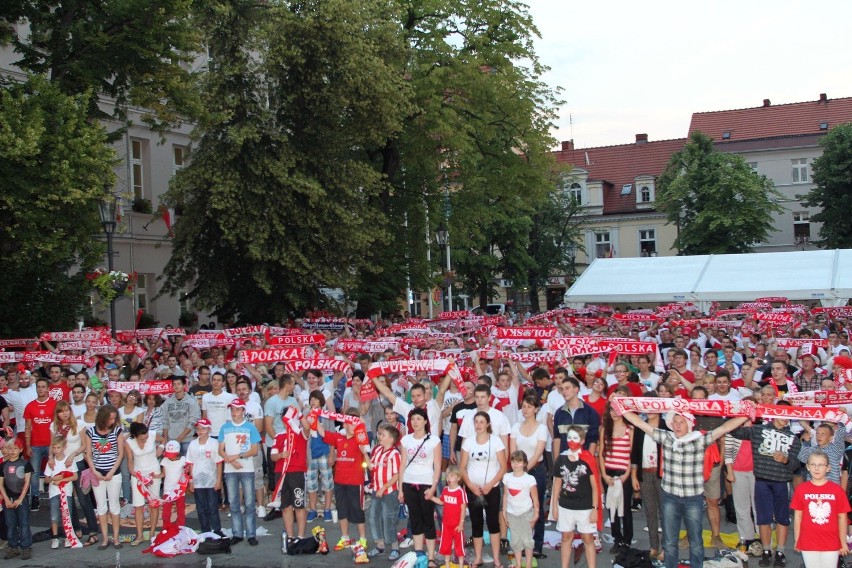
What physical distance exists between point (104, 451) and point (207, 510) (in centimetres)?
145

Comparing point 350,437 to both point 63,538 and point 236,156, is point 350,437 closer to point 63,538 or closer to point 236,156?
point 63,538

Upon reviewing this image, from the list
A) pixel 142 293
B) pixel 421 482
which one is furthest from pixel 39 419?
pixel 142 293

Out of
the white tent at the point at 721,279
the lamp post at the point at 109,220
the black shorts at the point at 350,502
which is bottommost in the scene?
the black shorts at the point at 350,502

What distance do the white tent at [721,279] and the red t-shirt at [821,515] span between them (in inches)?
1003

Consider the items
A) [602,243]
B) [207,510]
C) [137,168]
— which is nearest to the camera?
[207,510]

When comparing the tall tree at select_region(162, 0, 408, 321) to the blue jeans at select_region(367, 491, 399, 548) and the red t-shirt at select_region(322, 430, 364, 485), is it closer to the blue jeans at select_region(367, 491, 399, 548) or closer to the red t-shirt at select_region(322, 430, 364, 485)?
the red t-shirt at select_region(322, 430, 364, 485)

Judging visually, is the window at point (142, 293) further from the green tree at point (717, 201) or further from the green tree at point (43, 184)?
the green tree at point (717, 201)

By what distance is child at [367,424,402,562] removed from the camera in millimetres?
9836

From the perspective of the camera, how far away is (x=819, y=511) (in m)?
8.05

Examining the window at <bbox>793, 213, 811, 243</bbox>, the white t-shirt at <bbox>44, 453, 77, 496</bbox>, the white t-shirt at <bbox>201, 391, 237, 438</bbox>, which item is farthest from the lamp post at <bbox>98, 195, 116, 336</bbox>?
the window at <bbox>793, 213, 811, 243</bbox>

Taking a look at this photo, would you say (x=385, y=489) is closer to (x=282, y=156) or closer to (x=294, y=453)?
(x=294, y=453)

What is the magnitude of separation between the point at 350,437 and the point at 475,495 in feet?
5.43

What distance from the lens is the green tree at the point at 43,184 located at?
1820 cm

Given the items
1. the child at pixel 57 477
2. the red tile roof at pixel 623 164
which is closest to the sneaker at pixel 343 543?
the child at pixel 57 477
